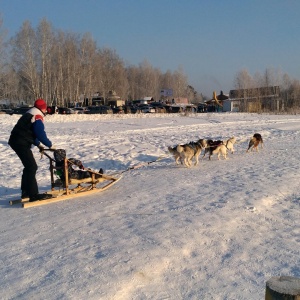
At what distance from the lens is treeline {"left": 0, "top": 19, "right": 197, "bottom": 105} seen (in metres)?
41.1

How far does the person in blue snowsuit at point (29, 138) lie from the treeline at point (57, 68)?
112ft

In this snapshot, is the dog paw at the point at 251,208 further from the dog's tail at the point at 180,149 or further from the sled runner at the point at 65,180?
the dog's tail at the point at 180,149

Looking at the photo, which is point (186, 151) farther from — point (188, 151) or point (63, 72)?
point (63, 72)

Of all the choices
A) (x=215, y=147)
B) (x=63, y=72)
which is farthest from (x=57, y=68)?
(x=215, y=147)

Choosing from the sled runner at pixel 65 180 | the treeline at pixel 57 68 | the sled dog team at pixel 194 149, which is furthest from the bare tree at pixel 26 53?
the sled runner at pixel 65 180

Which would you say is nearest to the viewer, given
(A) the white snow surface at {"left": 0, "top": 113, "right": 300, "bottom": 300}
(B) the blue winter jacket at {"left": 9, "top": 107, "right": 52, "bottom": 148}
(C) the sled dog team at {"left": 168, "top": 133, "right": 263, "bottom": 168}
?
(A) the white snow surface at {"left": 0, "top": 113, "right": 300, "bottom": 300}

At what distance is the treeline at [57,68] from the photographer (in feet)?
135

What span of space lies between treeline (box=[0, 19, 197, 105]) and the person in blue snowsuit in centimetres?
3402

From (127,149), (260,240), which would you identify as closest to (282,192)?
(260,240)

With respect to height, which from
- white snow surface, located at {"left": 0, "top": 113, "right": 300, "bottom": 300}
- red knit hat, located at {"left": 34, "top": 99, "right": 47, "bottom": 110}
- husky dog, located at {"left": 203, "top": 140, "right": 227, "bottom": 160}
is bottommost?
white snow surface, located at {"left": 0, "top": 113, "right": 300, "bottom": 300}

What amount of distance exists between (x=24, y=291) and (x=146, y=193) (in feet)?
11.5

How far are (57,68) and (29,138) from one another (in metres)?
43.6

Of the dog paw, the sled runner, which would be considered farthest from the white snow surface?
the sled runner

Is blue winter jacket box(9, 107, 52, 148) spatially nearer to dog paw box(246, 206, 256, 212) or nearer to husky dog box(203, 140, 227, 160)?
dog paw box(246, 206, 256, 212)
